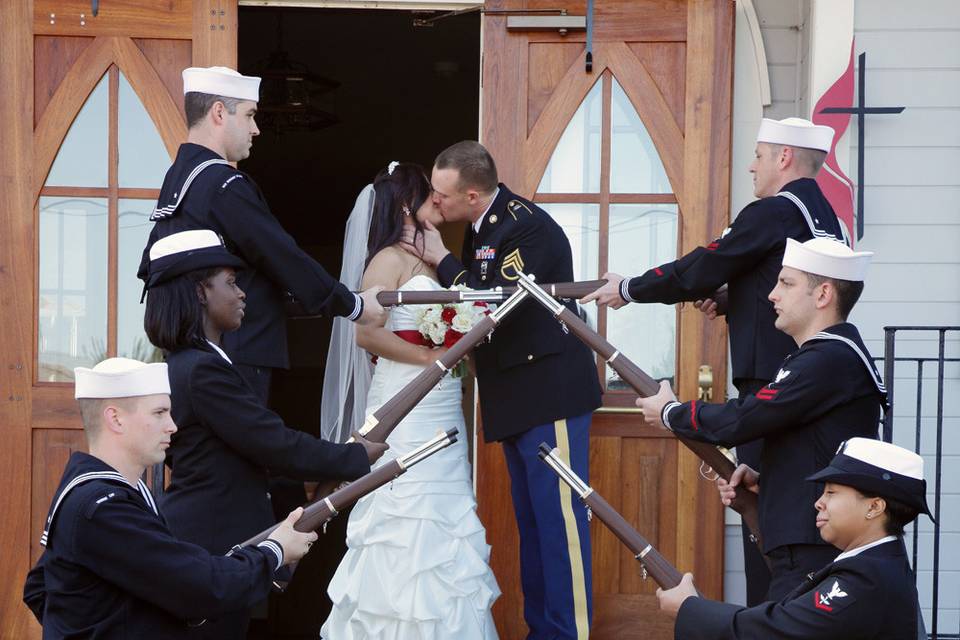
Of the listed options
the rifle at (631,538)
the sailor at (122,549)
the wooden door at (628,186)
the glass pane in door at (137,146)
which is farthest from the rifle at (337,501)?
the glass pane in door at (137,146)

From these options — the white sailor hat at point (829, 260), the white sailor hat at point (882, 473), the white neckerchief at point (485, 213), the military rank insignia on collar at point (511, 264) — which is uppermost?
the white neckerchief at point (485, 213)

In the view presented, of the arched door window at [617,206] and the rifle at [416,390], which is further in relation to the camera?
the arched door window at [617,206]

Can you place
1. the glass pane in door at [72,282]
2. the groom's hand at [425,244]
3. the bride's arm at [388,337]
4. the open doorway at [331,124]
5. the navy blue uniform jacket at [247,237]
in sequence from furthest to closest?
1. the open doorway at [331,124]
2. the glass pane in door at [72,282]
3. the groom's hand at [425,244]
4. the bride's arm at [388,337]
5. the navy blue uniform jacket at [247,237]

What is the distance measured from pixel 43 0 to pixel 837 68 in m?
3.46

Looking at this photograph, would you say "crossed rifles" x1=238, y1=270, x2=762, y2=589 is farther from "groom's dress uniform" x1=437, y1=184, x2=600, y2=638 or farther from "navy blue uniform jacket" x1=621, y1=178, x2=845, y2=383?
"navy blue uniform jacket" x1=621, y1=178, x2=845, y2=383

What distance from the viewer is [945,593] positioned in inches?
217

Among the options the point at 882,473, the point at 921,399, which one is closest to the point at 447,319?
the point at 921,399

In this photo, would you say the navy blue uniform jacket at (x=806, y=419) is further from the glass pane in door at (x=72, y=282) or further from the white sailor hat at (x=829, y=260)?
the glass pane in door at (x=72, y=282)

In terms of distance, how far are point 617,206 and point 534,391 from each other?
107cm

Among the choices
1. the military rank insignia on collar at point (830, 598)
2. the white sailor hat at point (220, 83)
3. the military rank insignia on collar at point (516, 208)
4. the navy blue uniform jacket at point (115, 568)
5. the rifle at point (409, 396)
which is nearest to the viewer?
the navy blue uniform jacket at point (115, 568)

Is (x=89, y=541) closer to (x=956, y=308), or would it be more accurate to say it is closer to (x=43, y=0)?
(x=43, y=0)

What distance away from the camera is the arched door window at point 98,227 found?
5.57 metres

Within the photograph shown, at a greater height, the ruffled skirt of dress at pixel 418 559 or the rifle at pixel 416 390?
the rifle at pixel 416 390

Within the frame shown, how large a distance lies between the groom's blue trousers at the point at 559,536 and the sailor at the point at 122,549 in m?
1.90
